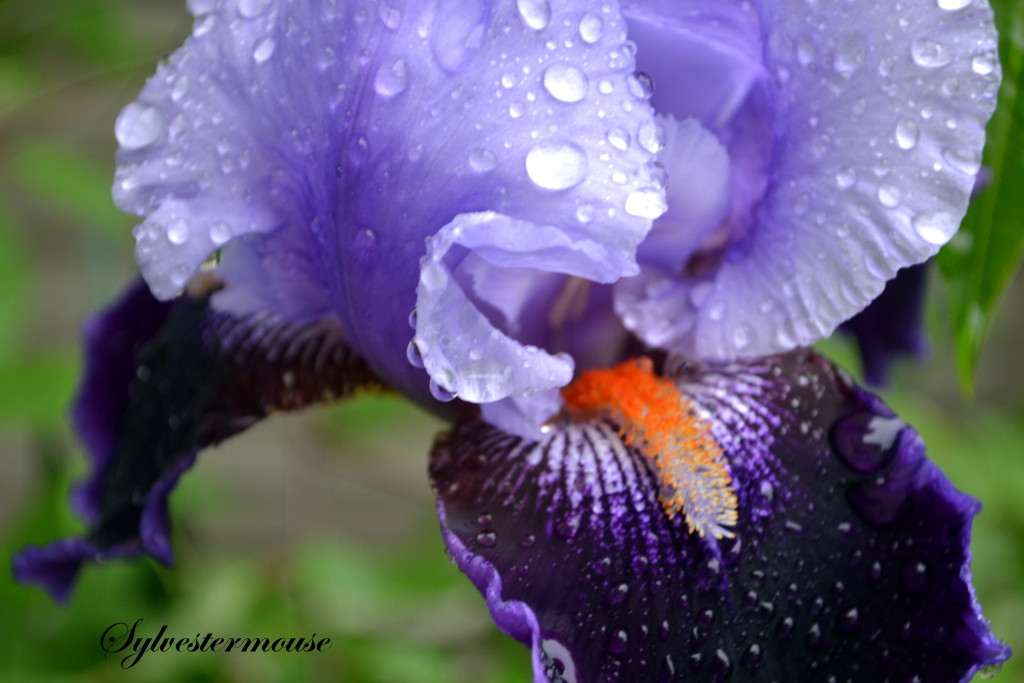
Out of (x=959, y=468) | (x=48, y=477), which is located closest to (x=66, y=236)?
(x=48, y=477)

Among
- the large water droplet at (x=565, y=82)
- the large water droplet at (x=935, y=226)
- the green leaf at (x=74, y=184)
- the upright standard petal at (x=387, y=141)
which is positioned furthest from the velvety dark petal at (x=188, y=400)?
the green leaf at (x=74, y=184)

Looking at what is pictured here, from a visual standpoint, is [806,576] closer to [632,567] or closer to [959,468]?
[632,567]

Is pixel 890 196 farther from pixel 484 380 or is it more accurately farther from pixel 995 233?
pixel 484 380

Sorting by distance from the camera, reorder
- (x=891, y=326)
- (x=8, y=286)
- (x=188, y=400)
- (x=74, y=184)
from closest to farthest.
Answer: (x=188, y=400) < (x=891, y=326) < (x=8, y=286) < (x=74, y=184)

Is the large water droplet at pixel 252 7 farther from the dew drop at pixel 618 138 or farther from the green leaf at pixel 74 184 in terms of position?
the green leaf at pixel 74 184

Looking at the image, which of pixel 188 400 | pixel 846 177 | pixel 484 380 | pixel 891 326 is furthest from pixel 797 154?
pixel 188 400

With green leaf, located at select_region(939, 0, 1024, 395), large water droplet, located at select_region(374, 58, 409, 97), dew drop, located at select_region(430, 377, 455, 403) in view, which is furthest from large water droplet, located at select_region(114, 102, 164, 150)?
→ green leaf, located at select_region(939, 0, 1024, 395)
